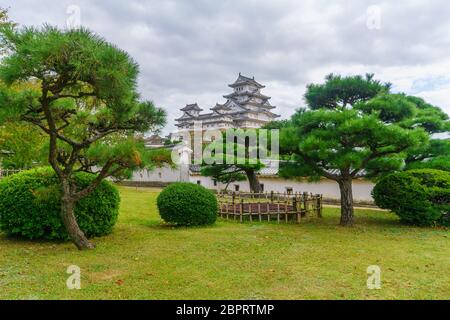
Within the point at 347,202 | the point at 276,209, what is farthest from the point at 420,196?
the point at 276,209

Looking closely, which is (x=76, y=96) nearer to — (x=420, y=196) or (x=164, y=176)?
(x=420, y=196)

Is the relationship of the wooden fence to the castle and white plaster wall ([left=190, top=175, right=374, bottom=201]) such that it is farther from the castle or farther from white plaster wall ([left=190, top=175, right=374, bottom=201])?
the castle

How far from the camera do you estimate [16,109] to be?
545 centimetres

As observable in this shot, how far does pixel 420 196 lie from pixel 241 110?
127 ft

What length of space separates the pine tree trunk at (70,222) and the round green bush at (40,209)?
253 millimetres

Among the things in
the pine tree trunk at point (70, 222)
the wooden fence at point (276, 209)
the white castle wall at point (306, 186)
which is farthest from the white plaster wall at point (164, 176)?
the pine tree trunk at point (70, 222)

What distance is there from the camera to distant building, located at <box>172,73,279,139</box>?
154 feet

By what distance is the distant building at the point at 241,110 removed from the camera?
46.9 m

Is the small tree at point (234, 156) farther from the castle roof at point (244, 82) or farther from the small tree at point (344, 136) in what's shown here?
the castle roof at point (244, 82)

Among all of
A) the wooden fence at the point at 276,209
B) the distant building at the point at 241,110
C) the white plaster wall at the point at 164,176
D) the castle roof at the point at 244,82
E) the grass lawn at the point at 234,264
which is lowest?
the grass lawn at the point at 234,264

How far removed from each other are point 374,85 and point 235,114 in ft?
124

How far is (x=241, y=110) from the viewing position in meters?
47.7

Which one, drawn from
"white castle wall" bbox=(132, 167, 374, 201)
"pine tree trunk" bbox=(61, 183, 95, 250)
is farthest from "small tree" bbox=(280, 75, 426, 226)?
"pine tree trunk" bbox=(61, 183, 95, 250)
